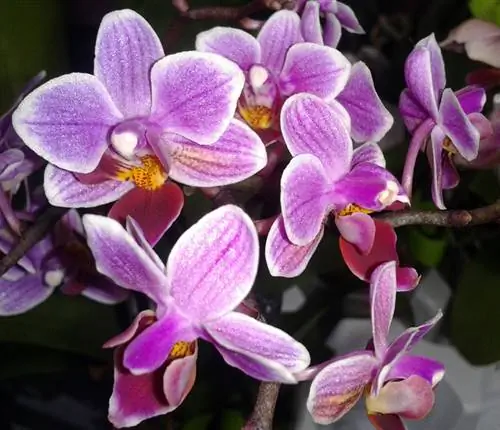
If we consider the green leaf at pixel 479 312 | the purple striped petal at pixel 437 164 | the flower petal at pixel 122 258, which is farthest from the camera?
the green leaf at pixel 479 312

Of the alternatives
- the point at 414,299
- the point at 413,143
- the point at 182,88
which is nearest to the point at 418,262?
the point at 414,299

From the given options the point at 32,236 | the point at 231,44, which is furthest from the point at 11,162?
the point at 231,44

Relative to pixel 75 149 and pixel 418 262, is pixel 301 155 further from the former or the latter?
pixel 418 262

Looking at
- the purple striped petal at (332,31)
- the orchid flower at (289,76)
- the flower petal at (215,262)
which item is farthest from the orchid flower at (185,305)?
the purple striped petal at (332,31)

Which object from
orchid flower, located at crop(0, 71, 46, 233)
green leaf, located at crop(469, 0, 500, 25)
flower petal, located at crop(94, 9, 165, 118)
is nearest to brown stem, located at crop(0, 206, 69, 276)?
orchid flower, located at crop(0, 71, 46, 233)

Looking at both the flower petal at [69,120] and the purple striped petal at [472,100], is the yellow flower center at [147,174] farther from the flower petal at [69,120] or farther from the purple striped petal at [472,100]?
the purple striped petal at [472,100]

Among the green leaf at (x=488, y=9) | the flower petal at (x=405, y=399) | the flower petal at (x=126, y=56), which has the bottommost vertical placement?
the flower petal at (x=405, y=399)

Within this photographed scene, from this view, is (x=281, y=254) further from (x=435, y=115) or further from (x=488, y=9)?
(x=488, y=9)
